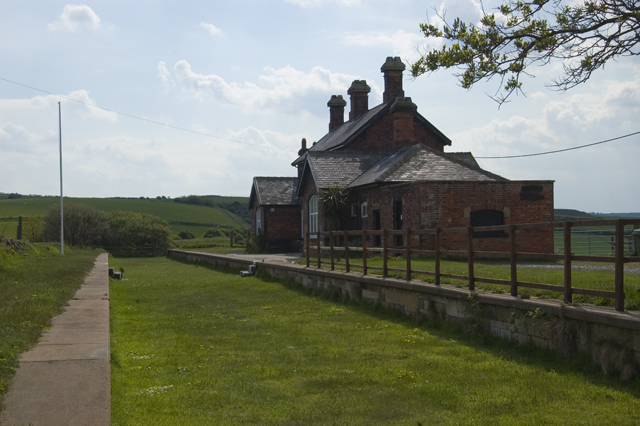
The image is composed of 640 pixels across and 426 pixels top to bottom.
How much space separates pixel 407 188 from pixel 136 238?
29.5 metres

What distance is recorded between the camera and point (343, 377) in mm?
6559

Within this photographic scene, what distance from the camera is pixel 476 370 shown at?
21.9ft

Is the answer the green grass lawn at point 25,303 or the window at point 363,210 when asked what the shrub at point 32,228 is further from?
the green grass lawn at point 25,303

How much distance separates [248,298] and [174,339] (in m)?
5.16

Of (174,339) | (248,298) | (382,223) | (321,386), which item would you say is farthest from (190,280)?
(321,386)

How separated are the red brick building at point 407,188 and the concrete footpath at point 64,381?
46.5 feet

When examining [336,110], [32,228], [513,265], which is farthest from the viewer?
[32,228]

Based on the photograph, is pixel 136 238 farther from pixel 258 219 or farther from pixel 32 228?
pixel 258 219

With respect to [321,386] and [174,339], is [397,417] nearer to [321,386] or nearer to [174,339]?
[321,386]

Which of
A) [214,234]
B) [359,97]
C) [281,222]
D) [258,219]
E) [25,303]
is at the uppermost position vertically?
[359,97]

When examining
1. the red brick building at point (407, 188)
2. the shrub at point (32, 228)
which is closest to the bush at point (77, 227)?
the shrub at point (32, 228)

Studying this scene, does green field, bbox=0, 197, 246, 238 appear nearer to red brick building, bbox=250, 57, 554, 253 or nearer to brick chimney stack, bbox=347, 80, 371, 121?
brick chimney stack, bbox=347, 80, 371, 121

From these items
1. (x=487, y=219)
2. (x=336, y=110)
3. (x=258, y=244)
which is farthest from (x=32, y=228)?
(x=487, y=219)

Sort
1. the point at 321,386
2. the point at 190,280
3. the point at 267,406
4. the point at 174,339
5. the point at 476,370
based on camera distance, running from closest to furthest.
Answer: the point at 267,406
the point at 321,386
the point at 476,370
the point at 174,339
the point at 190,280
